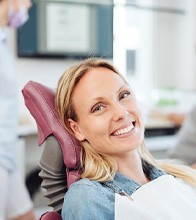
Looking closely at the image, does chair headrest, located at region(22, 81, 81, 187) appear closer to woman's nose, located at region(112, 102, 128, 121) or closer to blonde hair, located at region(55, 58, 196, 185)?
blonde hair, located at region(55, 58, 196, 185)

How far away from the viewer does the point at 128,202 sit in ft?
3.94

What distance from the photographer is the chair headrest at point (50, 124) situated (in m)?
1.34

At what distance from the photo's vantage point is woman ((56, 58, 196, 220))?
1201mm

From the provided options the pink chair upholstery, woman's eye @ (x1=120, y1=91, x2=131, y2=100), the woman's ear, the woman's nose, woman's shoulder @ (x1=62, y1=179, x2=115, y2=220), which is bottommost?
the pink chair upholstery

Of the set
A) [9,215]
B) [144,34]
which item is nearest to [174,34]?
[144,34]

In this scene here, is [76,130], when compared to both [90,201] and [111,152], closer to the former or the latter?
[111,152]

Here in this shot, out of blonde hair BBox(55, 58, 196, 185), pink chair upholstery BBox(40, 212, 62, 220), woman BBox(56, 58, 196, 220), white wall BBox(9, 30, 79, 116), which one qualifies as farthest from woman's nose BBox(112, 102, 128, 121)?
white wall BBox(9, 30, 79, 116)

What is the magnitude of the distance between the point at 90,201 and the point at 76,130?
0.28m

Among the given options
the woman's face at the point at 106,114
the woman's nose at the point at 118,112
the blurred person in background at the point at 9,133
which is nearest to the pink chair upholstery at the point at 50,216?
the woman's face at the point at 106,114

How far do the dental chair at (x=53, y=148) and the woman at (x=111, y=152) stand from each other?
0.09 ft

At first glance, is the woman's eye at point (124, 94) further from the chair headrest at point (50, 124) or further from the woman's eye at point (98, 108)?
the chair headrest at point (50, 124)

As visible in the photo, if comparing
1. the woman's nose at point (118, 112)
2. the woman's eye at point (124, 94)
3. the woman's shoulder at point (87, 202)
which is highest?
the woman's eye at point (124, 94)

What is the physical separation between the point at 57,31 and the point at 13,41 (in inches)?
13.5

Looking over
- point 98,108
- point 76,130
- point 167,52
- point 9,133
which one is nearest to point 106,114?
point 98,108
